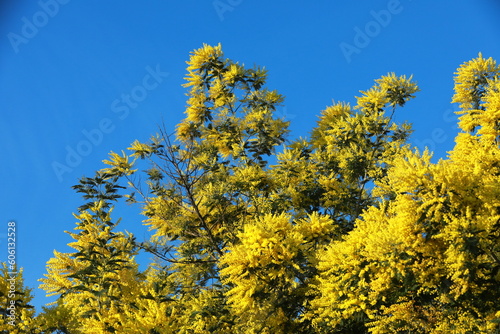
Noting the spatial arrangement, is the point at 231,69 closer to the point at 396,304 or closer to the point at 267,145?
the point at 267,145

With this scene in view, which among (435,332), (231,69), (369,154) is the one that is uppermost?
(231,69)

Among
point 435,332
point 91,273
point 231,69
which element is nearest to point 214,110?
point 231,69

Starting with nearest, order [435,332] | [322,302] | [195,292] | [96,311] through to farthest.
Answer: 1. [435,332]
2. [322,302]
3. [96,311]
4. [195,292]

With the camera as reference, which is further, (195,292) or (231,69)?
(231,69)

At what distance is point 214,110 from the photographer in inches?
646

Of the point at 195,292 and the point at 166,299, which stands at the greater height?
the point at 195,292

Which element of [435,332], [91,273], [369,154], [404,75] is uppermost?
[404,75]

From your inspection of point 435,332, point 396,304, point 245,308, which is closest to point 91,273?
point 245,308

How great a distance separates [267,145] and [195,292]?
492 cm

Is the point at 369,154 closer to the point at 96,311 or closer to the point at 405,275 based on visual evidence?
the point at 405,275

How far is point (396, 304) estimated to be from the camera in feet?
28.2

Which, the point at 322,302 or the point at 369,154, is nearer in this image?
the point at 322,302

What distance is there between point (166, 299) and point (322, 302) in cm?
312

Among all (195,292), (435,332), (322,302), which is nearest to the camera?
(435,332)
